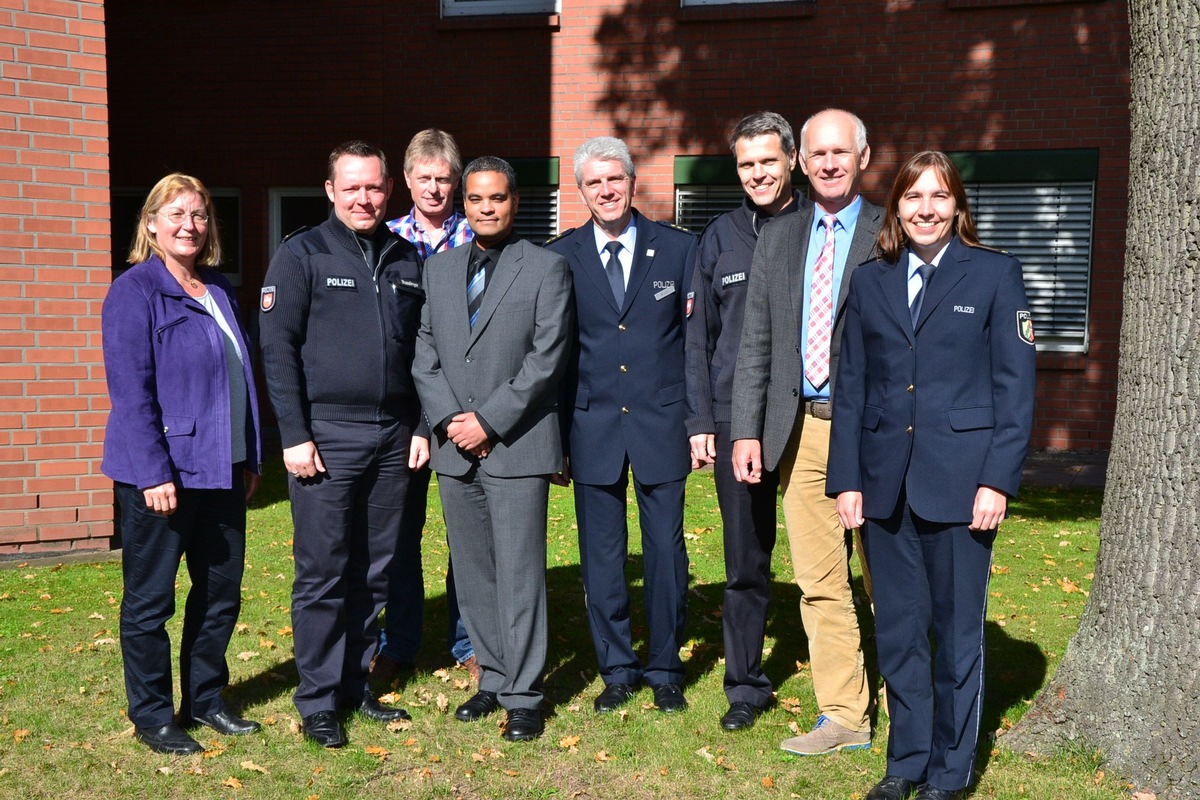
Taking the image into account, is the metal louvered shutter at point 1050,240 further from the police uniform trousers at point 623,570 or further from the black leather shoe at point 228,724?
the black leather shoe at point 228,724

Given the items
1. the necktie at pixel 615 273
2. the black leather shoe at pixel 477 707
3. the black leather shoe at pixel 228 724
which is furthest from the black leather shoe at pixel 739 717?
the black leather shoe at pixel 228 724

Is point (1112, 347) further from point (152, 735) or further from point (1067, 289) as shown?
point (152, 735)

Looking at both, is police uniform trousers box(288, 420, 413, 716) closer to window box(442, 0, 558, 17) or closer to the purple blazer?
the purple blazer

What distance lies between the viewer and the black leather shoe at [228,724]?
14.6ft

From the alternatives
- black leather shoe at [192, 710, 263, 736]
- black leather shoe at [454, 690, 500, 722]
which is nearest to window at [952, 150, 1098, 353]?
black leather shoe at [454, 690, 500, 722]

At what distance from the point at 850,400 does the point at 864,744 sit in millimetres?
1435

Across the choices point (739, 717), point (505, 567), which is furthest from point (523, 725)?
point (739, 717)

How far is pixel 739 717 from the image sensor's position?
15.0 ft

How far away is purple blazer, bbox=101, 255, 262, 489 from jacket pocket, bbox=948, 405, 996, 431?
2.68m

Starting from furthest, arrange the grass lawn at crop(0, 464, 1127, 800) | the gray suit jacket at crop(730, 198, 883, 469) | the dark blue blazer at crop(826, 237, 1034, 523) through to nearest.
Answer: the gray suit jacket at crop(730, 198, 883, 469) → the grass lawn at crop(0, 464, 1127, 800) → the dark blue blazer at crop(826, 237, 1034, 523)

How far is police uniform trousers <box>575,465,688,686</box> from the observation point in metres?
4.74

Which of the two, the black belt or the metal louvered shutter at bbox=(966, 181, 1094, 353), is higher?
the metal louvered shutter at bbox=(966, 181, 1094, 353)

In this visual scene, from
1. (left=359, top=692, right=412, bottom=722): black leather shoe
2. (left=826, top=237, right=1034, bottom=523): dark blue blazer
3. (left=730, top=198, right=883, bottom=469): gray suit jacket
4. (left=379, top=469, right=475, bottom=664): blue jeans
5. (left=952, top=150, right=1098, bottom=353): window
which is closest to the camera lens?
(left=826, top=237, right=1034, bottom=523): dark blue blazer

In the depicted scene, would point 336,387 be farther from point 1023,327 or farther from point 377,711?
point 1023,327
